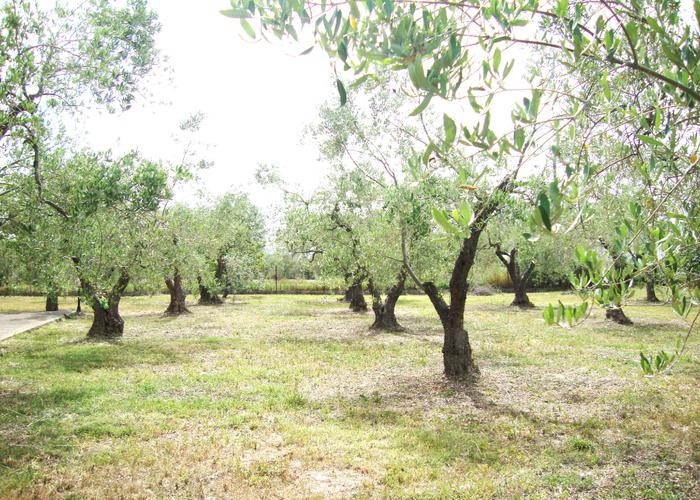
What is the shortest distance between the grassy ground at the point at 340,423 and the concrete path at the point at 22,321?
16.1 feet

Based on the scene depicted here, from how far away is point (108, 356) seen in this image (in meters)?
14.0

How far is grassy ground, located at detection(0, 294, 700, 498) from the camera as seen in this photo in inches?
223

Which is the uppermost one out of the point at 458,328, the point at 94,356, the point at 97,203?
the point at 97,203

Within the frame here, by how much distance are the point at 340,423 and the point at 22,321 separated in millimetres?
20899

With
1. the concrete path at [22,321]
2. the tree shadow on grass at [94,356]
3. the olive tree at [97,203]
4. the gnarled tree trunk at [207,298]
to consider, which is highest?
the olive tree at [97,203]

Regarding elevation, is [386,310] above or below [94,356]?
above

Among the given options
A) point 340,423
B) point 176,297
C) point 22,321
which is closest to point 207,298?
point 176,297

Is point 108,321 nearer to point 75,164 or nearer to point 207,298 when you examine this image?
point 75,164

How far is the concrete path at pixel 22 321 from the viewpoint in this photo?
62.1 feet

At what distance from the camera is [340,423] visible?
26.1 ft

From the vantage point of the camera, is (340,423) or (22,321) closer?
(340,423)

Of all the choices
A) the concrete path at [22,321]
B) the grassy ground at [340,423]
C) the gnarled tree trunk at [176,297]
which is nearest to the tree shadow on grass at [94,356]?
the grassy ground at [340,423]

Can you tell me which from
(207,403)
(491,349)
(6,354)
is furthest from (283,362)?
(6,354)

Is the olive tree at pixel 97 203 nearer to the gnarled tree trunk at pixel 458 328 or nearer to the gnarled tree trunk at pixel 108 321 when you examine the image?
the gnarled tree trunk at pixel 458 328
